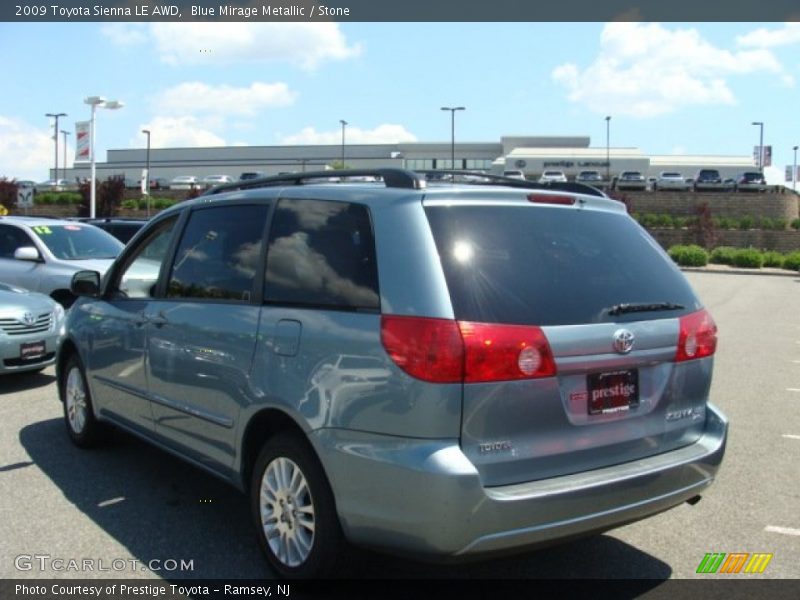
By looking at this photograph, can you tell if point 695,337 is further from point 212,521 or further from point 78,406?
point 78,406

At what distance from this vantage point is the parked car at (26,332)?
825 centimetres

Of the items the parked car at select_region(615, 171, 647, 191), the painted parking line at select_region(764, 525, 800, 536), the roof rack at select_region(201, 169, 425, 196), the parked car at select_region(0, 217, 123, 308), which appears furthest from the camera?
the parked car at select_region(615, 171, 647, 191)

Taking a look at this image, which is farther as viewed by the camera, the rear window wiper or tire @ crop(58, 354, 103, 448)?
tire @ crop(58, 354, 103, 448)

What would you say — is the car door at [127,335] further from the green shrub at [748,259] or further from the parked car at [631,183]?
the parked car at [631,183]

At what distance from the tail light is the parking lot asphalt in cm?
50

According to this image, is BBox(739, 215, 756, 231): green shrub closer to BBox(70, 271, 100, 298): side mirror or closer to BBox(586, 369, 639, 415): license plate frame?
BBox(70, 271, 100, 298): side mirror

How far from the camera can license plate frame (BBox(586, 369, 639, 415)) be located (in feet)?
11.2

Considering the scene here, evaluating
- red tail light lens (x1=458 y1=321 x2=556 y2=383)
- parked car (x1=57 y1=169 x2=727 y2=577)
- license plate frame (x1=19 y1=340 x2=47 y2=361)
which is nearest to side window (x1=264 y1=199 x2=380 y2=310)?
parked car (x1=57 y1=169 x2=727 y2=577)

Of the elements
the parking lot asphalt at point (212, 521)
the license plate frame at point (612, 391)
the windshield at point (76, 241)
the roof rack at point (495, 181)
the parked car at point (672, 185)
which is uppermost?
the parked car at point (672, 185)

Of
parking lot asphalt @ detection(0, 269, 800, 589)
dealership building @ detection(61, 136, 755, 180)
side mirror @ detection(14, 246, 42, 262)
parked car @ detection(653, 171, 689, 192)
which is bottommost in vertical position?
parking lot asphalt @ detection(0, 269, 800, 589)

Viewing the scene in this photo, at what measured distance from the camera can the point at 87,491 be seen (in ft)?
16.8

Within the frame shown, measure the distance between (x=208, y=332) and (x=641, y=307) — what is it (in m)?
2.22

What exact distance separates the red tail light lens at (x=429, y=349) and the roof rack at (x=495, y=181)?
1.01 meters

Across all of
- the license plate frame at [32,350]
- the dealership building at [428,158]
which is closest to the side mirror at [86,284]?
the license plate frame at [32,350]
